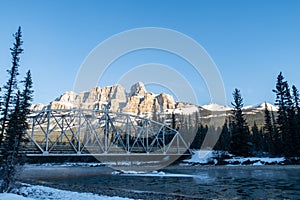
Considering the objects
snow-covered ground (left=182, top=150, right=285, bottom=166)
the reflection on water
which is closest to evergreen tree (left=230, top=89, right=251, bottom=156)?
snow-covered ground (left=182, top=150, right=285, bottom=166)

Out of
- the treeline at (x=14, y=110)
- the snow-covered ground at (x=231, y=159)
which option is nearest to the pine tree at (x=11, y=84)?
the treeline at (x=14, y=110)

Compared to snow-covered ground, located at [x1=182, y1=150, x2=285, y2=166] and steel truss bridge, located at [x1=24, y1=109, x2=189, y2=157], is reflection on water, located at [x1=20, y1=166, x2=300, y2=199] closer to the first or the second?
snow-covered ground, located at [x1=182, y1=150, x2=285, y2=166]

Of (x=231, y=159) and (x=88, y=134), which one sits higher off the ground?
(x=88, y=134)

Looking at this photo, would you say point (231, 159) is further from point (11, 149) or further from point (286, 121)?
point (11, 149)

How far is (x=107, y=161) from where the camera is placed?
73562 millimetres

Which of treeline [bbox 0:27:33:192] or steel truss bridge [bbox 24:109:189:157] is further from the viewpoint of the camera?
steel truss bridge [bbox 24:109:189:157]

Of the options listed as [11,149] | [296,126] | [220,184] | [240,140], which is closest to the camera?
[220,184]

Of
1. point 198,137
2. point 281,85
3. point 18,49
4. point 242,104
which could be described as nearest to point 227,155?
point 242,104

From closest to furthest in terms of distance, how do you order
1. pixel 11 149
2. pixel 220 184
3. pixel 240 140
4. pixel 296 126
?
pixel 220 184 → pixel 11 149 → pixel 296 126 → pixel 240 140

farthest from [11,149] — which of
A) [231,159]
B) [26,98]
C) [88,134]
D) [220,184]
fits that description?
[231,159]

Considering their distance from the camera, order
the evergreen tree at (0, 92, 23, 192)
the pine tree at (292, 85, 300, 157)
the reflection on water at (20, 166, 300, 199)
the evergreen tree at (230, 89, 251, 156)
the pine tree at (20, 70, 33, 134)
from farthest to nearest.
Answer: the evergreen tree at (230, 89, 251, 156), the pine tree at (292, 85, 300, 157), the pine tree at (20, 70, 33, 134), the reflection on water at (20, 166, 300, 199), the evergreen tree at (0, 92, 23, 192)

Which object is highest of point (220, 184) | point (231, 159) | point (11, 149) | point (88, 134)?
point (88, 134)

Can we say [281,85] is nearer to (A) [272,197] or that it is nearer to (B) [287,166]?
(B) [287,166]

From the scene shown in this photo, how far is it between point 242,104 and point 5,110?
147 feet
